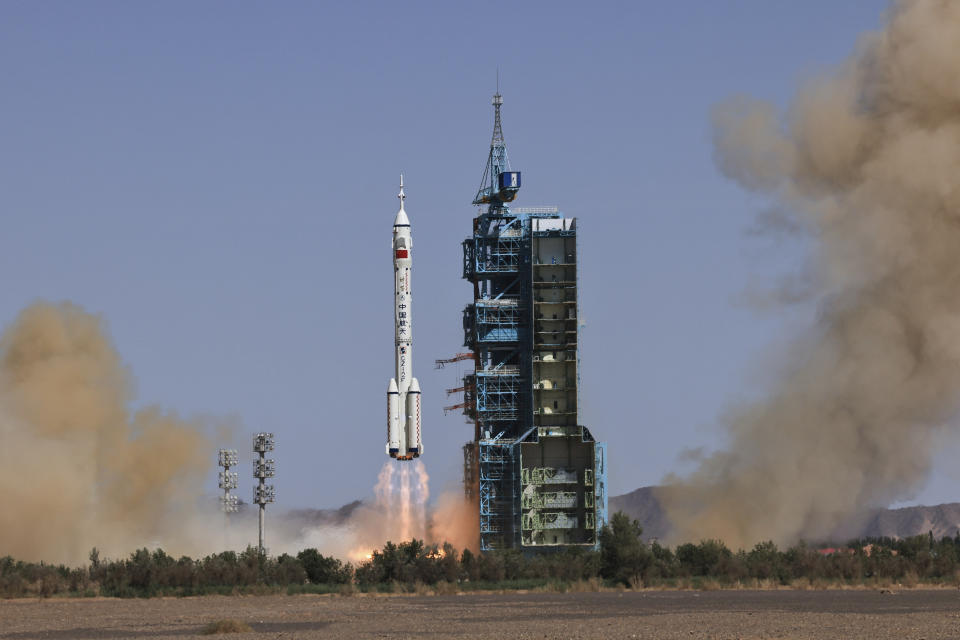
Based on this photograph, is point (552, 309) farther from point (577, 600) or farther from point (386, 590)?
point (577, 600)

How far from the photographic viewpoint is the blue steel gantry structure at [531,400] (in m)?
114

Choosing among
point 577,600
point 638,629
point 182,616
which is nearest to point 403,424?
point 577,600

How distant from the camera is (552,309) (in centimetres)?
11519

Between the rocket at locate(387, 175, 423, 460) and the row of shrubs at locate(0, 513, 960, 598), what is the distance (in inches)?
702

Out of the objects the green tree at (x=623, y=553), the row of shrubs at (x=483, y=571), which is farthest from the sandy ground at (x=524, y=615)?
the green tree at (x=623, y=553)

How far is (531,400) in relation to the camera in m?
116

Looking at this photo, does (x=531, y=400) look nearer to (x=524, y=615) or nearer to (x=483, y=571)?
(x=483, y=571)

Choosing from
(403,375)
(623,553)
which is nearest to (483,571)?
(623,553)

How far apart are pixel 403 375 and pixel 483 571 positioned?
24985 mm

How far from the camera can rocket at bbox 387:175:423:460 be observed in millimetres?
112750

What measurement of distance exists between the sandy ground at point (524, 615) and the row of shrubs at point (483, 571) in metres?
4.56

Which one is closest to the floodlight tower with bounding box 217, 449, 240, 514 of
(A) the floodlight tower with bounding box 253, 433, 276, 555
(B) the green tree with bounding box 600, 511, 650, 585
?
(A) the floodlight tower with bounding box 253, 433, 276, 555

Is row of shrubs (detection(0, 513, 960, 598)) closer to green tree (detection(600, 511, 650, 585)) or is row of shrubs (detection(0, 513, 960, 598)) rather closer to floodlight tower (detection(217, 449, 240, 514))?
green tree (detection(600, 511, 650, 585))

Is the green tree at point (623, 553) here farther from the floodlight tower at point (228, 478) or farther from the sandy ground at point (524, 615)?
the floodlight tower at point (228, 478)
